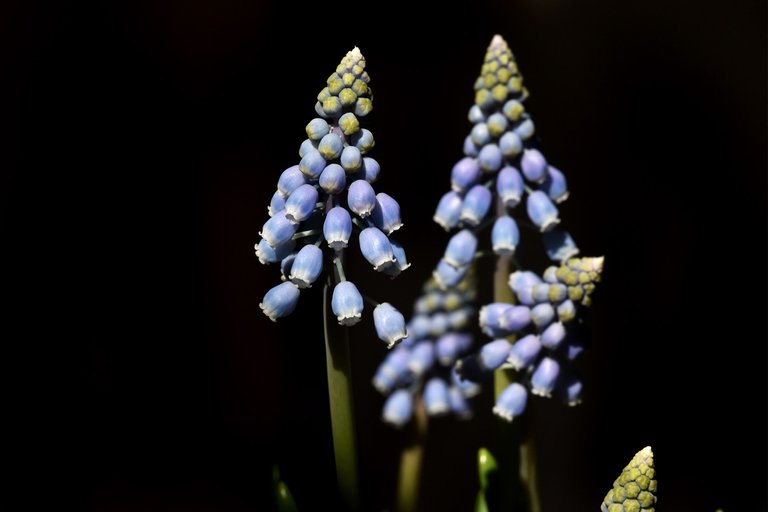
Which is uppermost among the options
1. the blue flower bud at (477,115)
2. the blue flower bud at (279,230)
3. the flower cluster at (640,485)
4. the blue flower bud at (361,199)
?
the blue flower bud at (477,115)

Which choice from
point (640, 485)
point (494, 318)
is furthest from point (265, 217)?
point (640, 485)

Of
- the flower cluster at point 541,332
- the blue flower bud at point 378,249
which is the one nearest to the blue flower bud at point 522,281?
the flower cluster at point 541,332

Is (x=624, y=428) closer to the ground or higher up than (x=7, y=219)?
closer to the ground

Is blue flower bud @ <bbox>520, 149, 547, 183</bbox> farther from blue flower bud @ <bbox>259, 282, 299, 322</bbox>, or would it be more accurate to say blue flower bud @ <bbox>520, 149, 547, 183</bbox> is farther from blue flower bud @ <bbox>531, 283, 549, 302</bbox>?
blue flower bud @ <bbox>259, 282, 299, 322</bbox>

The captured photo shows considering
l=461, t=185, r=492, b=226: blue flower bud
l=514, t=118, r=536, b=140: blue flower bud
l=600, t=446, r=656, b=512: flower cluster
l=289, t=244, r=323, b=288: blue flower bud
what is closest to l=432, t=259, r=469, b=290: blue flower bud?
l=461, t=185, r=492, b=226: blue flower bud

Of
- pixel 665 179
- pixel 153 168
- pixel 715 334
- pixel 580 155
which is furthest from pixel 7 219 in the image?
pixel 715 334

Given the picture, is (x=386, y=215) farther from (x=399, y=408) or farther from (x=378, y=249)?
(x=399, y=408)

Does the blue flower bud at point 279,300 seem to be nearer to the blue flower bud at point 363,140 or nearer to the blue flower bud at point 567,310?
the blue flower bud at point 363,140

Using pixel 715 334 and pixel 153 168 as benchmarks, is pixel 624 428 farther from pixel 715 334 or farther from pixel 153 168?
pixel 153 168
